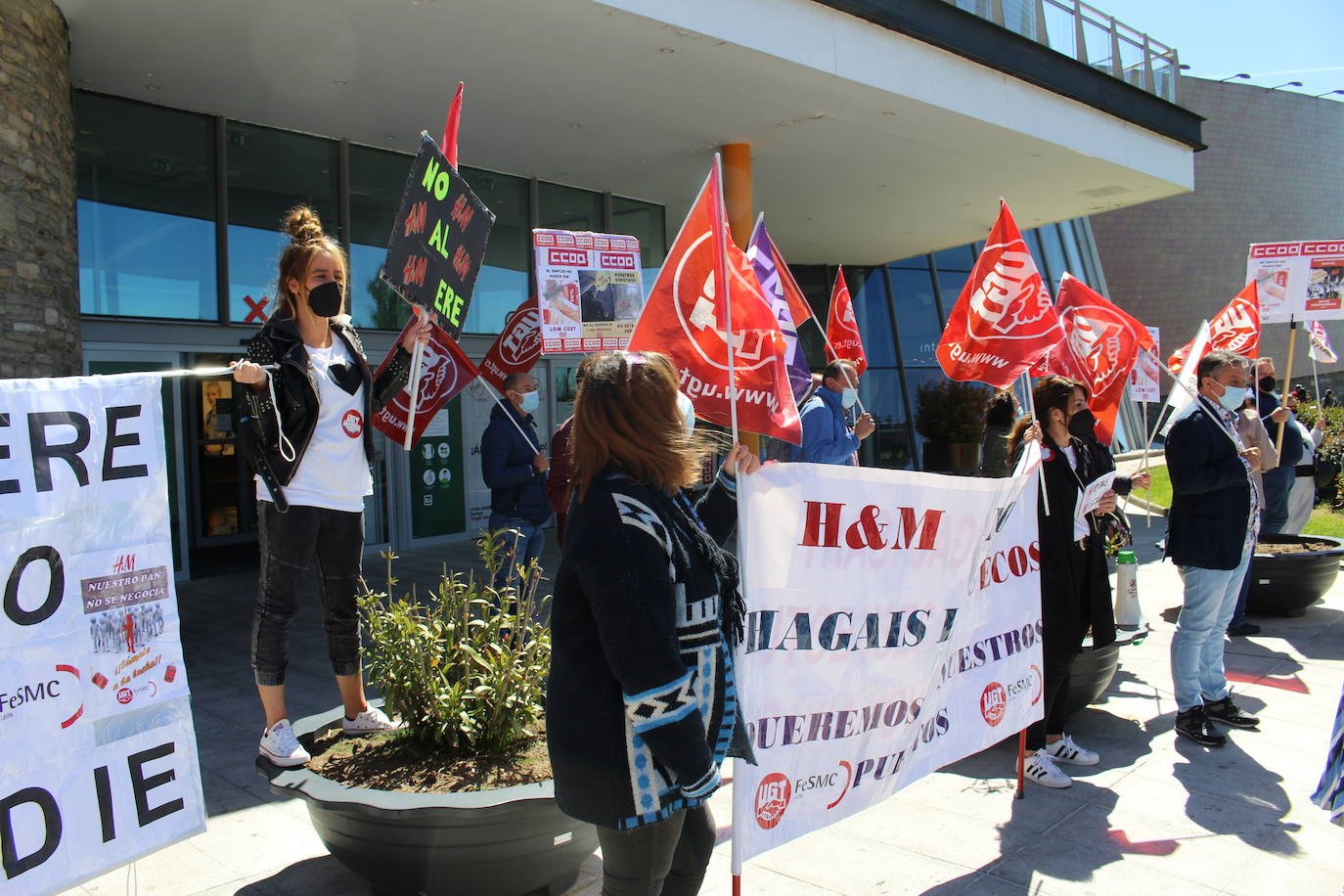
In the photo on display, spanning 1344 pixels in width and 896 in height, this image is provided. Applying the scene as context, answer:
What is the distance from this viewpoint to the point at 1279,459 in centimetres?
796

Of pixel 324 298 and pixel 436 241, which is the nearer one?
pixel 324 298

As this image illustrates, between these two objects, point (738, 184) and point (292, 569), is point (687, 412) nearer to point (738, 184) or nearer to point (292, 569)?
point (292, 569)

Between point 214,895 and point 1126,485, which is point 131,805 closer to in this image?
point 214,895

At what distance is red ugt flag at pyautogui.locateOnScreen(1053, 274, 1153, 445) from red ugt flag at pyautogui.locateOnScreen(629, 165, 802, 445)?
10.9ft

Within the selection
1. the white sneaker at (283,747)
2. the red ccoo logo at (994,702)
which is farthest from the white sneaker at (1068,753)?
the white sneaker at (283,747)

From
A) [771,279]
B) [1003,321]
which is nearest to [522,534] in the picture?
[771,279]

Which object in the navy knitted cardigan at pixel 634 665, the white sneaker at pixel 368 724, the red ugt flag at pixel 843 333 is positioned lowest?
the white sneaker at pixel 368 724

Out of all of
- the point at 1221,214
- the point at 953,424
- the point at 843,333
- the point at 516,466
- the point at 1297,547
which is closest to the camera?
the point at 516,466

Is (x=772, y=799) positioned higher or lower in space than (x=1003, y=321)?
lower

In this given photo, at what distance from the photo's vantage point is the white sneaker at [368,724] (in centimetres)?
352

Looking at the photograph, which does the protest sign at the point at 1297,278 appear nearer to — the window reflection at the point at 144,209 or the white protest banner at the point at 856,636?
the white protest banner at the point at 856,636

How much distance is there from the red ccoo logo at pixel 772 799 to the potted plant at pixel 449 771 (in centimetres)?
56

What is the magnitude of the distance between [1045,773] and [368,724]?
290cm

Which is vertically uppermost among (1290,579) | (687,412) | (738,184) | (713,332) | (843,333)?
(738,184)
